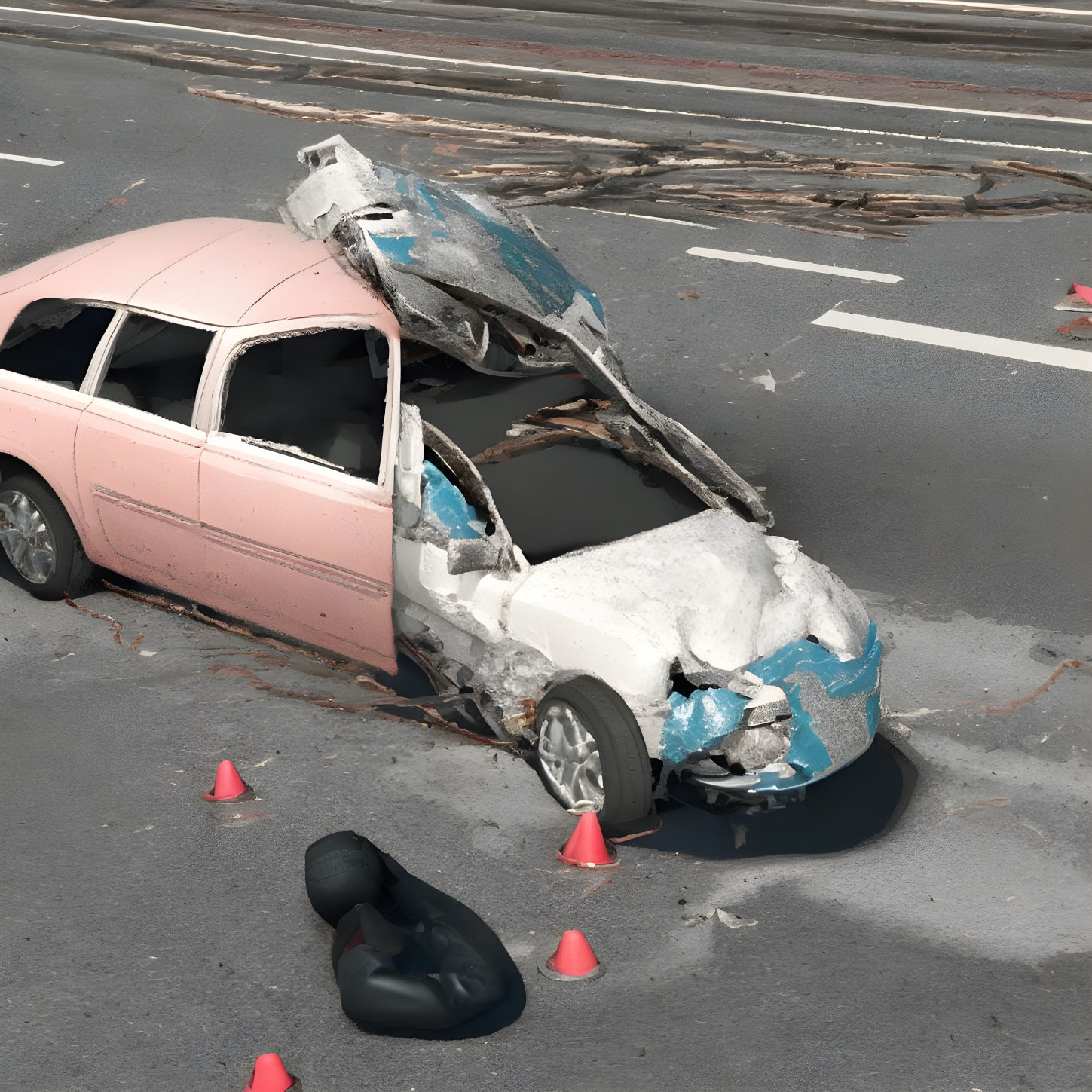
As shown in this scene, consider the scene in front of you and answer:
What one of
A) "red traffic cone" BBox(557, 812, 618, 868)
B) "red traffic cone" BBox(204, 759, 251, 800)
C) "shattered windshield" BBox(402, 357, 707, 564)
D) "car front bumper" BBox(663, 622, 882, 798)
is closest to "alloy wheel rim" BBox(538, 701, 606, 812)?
"red traffic cone" BBox(557, 812, 618, 868)

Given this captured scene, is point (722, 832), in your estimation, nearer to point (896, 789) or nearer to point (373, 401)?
point (896, 789)

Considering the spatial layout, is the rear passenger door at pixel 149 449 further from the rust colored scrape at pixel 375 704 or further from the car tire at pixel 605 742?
the car tire at pixel 605 742

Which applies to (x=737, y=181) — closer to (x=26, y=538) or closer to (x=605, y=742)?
(x=26, y=538)

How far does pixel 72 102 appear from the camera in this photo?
16.6 meters

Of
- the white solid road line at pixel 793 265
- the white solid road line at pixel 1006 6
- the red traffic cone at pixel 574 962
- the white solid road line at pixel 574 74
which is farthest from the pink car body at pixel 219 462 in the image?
the white solid road line at pixel 1006 6

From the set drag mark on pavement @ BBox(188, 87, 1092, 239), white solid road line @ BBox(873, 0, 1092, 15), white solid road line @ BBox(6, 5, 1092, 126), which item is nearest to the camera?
drag mark on pavement @ BBox(188, 87, 1092, 239)

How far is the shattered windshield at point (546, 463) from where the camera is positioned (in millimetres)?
6398

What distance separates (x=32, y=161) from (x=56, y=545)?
8.85 meters

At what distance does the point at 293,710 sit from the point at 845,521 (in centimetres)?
346

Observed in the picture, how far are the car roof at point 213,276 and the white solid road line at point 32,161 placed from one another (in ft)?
25.4

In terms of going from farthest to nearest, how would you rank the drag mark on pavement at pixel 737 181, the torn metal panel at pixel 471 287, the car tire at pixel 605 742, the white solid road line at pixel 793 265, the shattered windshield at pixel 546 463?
the drag mark on pavement at pixel 737 181
the white solid road line at pixel 793 265
the torn metal panel at pixel 471 287
the shattered windshield at pixel 546 463
the car tire at pixel 605 742

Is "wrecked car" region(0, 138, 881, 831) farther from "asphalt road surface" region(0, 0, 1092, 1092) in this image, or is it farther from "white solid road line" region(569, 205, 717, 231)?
"white solid road line" region(569, 205, 717, 231)

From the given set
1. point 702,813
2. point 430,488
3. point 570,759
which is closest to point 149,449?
point 430,488

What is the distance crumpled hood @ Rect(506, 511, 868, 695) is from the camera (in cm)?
571
